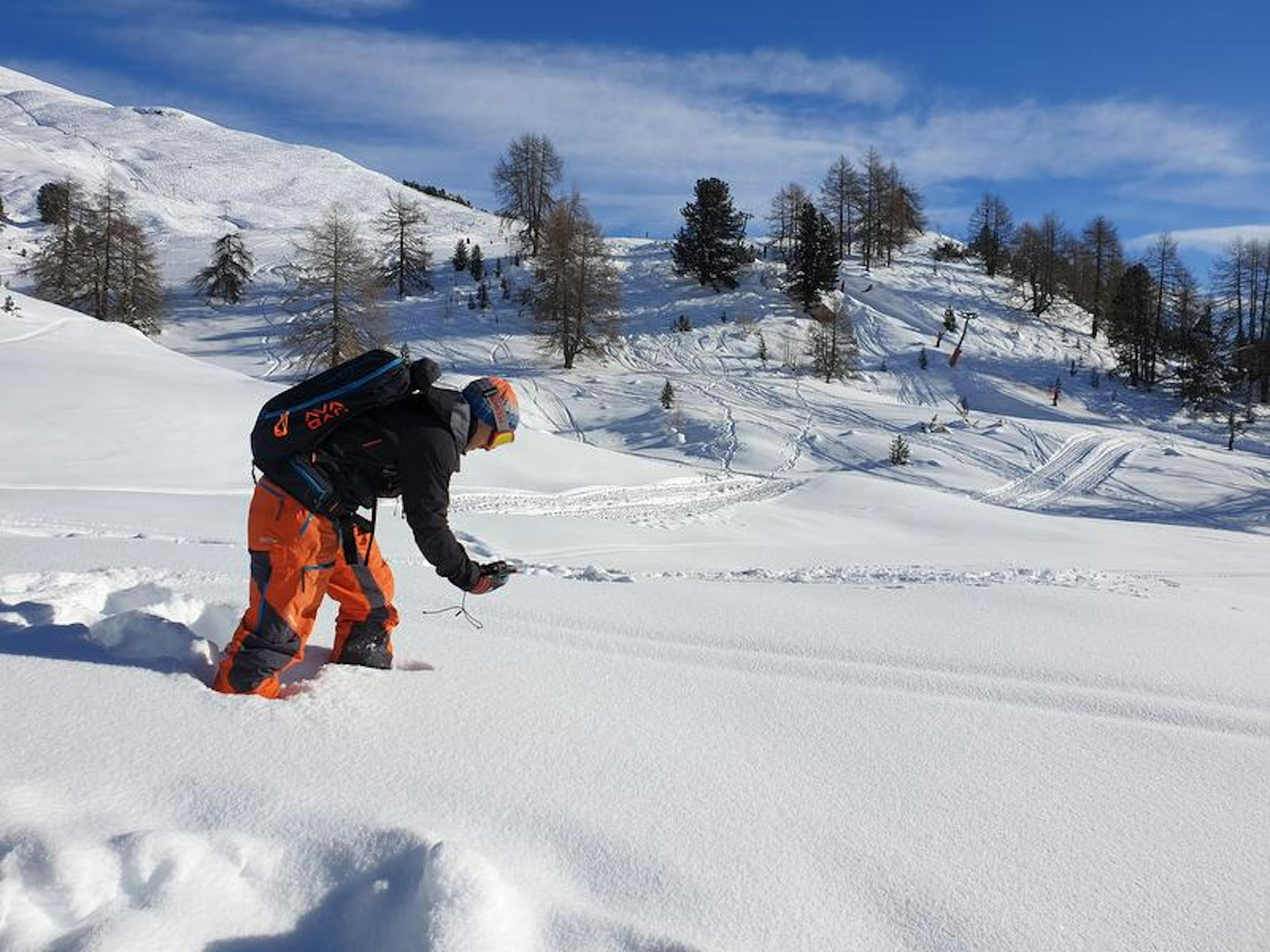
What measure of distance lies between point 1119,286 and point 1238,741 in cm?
4809

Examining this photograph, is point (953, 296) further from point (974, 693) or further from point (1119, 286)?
point (974, 693)

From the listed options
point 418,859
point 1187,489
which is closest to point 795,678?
point 418,859

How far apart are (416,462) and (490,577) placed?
1.82 ft

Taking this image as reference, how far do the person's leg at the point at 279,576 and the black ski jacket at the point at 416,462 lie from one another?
175 millimetres

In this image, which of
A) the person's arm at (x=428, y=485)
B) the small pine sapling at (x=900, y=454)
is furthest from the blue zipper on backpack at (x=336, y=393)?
the small pine sapling at (x=900, y=454)

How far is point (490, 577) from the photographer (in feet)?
9.63


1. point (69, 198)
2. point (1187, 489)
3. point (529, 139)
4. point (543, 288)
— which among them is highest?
point (529, 139)

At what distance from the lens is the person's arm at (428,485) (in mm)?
2666

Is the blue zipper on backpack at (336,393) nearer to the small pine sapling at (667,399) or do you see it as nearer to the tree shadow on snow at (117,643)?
the tree shadow on snow at (117,643)

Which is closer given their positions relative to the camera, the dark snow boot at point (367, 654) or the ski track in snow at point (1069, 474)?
the dark snow boot at point (367, 654)

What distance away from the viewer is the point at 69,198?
34156 millimetres

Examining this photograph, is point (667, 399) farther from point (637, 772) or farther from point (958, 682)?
point (637, 772)

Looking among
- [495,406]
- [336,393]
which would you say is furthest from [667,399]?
[336,393]

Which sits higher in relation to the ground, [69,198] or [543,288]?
[69,198]
